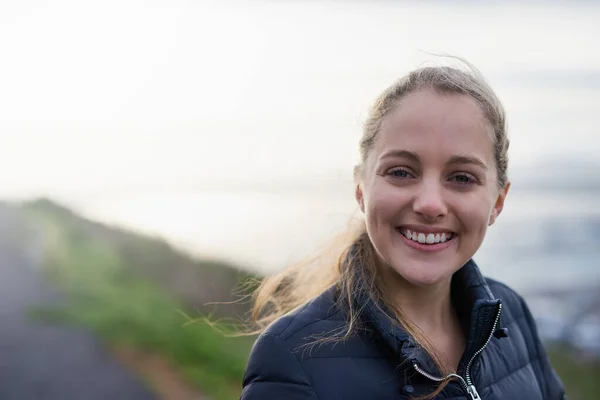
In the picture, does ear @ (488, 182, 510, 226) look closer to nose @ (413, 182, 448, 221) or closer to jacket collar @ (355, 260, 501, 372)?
jacket collar @ (355, 260, 501, 372)

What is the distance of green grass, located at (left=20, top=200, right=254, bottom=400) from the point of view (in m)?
4.89

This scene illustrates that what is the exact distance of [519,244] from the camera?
9.40m

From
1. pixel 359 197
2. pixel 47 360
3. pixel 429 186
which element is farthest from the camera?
pixel 47 360

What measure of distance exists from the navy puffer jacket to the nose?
0.25 meters

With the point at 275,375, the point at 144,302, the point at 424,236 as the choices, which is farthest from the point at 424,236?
the point at 144,302

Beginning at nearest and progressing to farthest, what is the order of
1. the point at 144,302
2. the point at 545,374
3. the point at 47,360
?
1. the point at 545,374
2. the point at 47,360
3. the point at 144,302

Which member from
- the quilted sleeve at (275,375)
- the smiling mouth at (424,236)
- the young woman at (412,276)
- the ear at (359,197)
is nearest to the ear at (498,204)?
the young woman at (412,276)

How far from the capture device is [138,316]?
521cm

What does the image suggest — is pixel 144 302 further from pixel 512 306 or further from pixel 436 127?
pixel 436 127

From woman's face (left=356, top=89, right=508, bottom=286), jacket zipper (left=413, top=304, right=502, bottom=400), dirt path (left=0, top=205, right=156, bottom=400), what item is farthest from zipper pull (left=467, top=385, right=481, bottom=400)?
dirt path (left=0, top=205, right=156, bottom=400)

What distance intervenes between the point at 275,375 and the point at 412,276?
411mm

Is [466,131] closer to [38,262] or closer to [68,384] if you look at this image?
[68,384]

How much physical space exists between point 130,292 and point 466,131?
397 centimetres

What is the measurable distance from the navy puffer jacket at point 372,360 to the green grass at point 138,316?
244 cm
